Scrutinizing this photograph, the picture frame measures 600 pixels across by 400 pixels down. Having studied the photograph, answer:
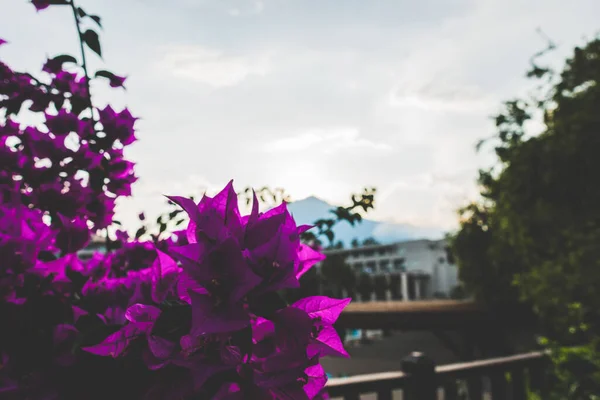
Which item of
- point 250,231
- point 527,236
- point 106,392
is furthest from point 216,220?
point 527,236

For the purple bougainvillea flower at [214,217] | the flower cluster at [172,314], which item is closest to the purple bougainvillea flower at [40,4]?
the flower cluster at [172,314]

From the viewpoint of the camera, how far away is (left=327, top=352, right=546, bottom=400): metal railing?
2.50 m

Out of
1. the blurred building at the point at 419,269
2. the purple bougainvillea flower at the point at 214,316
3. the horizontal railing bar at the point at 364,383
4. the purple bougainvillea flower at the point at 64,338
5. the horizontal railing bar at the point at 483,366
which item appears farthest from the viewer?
the blurred building at the point at 419,269

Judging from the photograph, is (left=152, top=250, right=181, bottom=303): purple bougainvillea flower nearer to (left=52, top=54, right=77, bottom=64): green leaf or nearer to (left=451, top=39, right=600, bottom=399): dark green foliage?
(left=52, top=54, right=77, bottom=64): green leaf

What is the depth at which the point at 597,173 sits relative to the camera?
228 inches

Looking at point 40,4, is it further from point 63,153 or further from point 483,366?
point 483,366

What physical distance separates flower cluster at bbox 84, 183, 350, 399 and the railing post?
2.15 metres

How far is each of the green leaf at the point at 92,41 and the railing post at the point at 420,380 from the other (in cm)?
223

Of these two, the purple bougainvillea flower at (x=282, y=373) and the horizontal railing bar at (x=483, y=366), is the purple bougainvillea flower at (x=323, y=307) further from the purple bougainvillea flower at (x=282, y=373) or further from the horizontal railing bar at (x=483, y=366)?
the horizontal railing bar at (x=483, y=366)

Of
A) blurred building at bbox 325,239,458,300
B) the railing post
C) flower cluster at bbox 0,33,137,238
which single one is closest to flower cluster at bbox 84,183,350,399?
flower cluster at bbox 0,33,137,238

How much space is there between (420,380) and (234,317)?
2.34 meters

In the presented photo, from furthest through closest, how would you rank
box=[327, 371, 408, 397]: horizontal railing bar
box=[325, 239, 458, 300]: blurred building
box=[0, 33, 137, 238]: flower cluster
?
box=[325, 239, 458, 300]: blurred building < box=[327, 371, 408, 397]: horizontal railing bar < box=[0, 33, 137, 238]: flower cluster

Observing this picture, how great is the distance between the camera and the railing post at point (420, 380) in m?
2.65

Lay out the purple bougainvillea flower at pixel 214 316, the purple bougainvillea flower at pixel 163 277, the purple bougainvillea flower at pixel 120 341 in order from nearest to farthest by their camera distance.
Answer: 1. the purple bougainvillea flower at pixel 214 316
2. the purple bougainvillea flower at pixel 120 341
3. the purple bougainvillea flower at pixel 163 277
